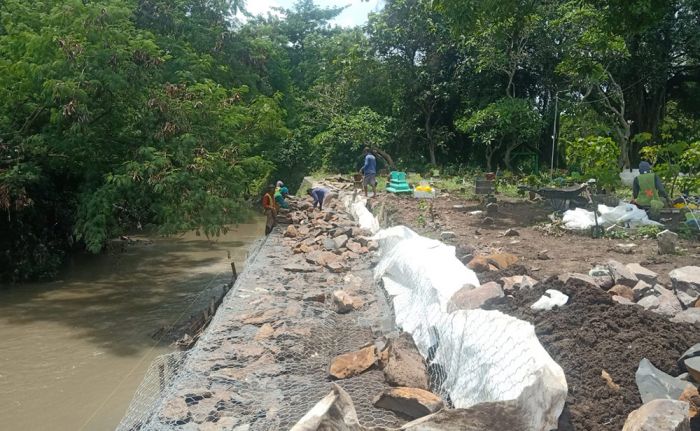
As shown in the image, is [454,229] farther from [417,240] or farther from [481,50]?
[481,50]

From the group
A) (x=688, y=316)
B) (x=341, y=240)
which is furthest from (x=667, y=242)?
(x=341, y=240)

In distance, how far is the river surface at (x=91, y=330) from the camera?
6746 mm

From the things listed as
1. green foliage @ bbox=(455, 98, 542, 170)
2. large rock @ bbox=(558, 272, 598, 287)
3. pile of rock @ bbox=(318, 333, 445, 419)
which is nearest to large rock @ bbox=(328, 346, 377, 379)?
pile of rock @ bbox=(318, 333, 445, 419)

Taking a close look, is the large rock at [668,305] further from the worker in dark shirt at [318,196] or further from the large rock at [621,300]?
the worker in dark shirt at [318,196]

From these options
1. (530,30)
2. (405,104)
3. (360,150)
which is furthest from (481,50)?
(360,150)

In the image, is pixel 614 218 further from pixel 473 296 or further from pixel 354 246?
pixel 473 296

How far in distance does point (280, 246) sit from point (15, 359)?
4344 millimetres

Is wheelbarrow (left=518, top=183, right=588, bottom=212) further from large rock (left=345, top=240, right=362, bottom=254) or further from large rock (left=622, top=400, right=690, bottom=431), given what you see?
large rock (left=622, top=400, right=690, bottom=431)

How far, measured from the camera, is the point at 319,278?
7344mm

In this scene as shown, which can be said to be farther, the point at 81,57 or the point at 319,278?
the point at 81,57

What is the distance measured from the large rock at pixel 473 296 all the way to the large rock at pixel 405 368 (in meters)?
0.47

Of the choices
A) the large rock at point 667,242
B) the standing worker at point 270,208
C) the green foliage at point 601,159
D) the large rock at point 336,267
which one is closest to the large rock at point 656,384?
the large rock at point 667,242

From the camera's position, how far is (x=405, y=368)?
3.66 metres

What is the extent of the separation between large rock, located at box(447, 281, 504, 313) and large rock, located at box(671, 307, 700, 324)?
45.6 inches
